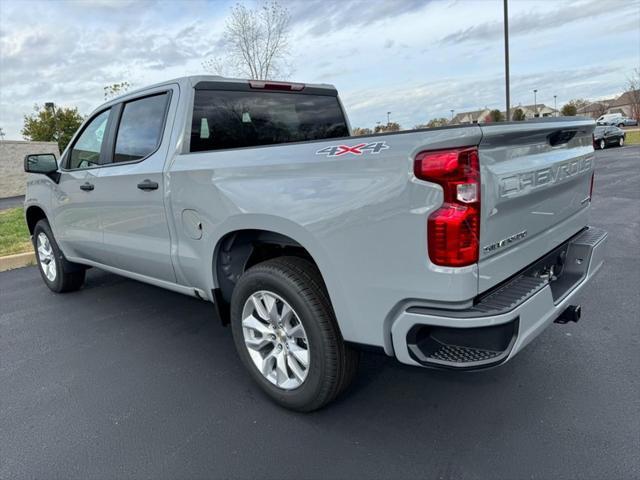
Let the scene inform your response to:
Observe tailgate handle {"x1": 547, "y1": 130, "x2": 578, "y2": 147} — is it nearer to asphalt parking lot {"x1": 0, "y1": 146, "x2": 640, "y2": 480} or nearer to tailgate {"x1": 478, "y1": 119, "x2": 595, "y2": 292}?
tailgate {"x1": 478, "y1": 119, "x2": 595, "y2": 292}

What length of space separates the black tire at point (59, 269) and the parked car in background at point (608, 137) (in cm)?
2938

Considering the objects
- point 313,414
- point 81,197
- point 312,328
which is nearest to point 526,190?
point 312,328

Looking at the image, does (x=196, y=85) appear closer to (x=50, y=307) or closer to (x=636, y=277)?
(x=50, y=307)

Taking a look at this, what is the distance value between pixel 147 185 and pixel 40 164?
201cm

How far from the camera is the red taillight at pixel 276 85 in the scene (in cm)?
364

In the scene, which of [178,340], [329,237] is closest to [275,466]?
[329,237]

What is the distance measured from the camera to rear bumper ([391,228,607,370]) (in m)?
1.99

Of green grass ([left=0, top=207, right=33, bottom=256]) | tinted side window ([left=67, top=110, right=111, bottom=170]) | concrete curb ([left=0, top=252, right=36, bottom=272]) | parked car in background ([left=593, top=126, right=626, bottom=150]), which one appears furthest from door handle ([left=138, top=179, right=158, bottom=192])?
parked car in background ([left=593, top=126, right=626, bottom=150])

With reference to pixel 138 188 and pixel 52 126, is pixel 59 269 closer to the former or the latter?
pixel 138 188

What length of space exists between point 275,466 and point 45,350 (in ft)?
8.32

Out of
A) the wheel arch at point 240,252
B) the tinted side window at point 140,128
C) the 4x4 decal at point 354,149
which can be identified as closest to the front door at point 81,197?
the tinted side window at point 140,128

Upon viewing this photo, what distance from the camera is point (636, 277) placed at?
4.66m

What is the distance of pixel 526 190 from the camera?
2.25 meters

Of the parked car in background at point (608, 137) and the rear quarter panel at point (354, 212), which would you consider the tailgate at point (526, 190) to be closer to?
the rear quarter panel at point (354, 212)
